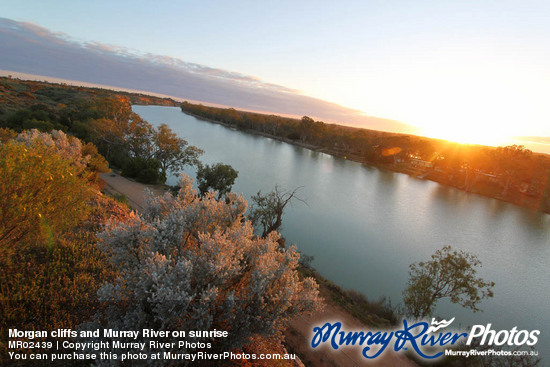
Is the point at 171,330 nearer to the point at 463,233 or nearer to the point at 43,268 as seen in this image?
the point at 43,268

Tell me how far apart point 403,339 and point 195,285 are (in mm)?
9875

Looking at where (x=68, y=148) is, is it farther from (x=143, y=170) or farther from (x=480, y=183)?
(x=480, y=183)

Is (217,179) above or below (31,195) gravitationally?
below

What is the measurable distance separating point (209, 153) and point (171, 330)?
45.1 metres

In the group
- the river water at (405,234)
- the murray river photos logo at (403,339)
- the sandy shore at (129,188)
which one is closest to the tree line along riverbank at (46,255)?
the murray river photos logo at (403,339)

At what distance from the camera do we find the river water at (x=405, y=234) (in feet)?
49.6

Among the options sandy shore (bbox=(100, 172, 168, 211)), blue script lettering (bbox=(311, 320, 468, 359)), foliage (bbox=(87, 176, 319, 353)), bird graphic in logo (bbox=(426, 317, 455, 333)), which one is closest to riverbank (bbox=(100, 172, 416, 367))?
blue script lettering (bbox=(311, 320, 468, 359))

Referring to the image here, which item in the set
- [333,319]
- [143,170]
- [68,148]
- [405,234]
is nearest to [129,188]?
[143,170]

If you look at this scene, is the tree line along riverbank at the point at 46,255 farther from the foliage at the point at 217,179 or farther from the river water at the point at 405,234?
the foliage at the point at 217,179

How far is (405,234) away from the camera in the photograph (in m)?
23.7

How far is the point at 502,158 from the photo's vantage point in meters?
44.3

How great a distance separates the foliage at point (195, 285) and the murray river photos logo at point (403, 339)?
17.1 ft

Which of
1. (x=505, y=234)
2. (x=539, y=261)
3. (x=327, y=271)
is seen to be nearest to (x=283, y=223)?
(x=327, y=271)

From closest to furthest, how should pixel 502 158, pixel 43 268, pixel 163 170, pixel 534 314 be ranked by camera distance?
1. pixel 43 268
2. pixel 534 314
3. pixel 163 170
4. pixel 502 158
